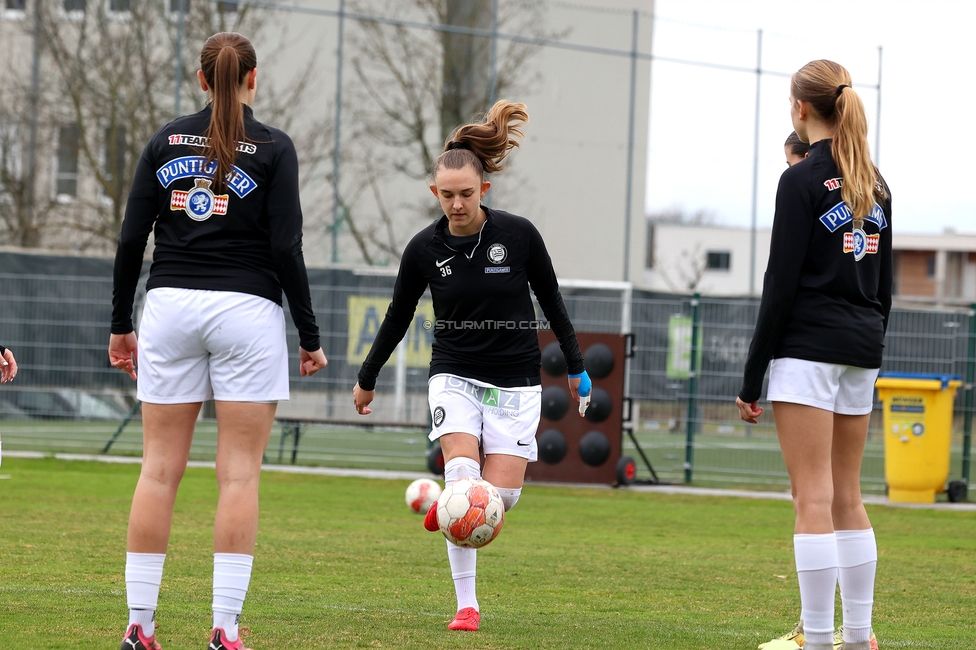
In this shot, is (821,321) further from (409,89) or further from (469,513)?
(409,89)

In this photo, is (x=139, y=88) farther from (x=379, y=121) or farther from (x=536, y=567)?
(x=536, y=567)

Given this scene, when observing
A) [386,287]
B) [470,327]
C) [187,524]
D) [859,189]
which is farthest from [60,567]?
[386,287]

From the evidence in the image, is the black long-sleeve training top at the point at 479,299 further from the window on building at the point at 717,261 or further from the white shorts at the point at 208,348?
the window on building at the point at 717,261

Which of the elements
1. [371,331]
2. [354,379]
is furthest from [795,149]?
[354,379]

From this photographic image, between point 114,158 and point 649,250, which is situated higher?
point 114,158

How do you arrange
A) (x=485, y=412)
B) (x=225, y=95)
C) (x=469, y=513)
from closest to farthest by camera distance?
(x=225, y=95)
(x=469, y=513)
(x=485, y=412)

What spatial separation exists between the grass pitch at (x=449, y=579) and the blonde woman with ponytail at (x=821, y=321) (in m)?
0.85

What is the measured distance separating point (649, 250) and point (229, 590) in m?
23.0

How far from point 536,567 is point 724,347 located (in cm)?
784

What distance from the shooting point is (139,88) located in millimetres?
21766

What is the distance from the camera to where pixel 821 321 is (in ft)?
14.7

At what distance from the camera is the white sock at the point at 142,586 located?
14.0 ft

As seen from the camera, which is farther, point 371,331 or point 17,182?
point 17,182

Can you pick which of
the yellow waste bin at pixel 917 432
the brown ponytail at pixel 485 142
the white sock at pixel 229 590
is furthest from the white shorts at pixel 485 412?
the yellow waste bin at pixel 917 432
